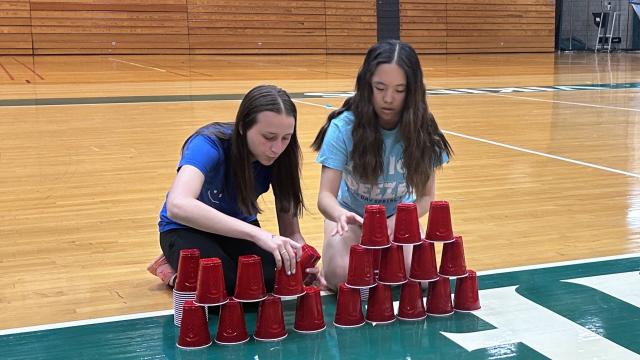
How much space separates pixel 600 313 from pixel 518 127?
483 centimetres

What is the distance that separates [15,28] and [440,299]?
17.1m

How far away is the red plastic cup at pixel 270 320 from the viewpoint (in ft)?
7.76

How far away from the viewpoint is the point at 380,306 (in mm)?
2502

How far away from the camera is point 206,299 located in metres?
2.31

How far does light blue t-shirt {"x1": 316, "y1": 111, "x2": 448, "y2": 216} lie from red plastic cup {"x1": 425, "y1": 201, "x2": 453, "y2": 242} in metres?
0.32

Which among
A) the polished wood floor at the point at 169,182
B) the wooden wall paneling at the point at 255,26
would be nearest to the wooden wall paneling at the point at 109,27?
the wooden wall paneling at the point at 255,26

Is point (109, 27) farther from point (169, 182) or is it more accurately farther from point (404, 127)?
point (404, 127)

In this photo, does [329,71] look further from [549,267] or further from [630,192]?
[549,267]

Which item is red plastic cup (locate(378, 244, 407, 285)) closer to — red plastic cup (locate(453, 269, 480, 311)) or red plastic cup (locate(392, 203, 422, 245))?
red plastic cup (locate(392, 203, 422, 245))

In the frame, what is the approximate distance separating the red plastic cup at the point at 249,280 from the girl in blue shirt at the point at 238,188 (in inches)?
2.4

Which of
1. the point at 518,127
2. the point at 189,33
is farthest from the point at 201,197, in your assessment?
the point at 189,33

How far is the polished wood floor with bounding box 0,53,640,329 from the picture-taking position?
3.12 metres

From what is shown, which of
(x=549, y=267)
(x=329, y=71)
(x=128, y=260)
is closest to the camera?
(x=549, y=267)

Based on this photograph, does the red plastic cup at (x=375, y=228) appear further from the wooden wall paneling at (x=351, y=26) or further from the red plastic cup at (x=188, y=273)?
the wooden wall paneling at (x=351, y=26)
